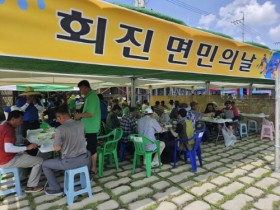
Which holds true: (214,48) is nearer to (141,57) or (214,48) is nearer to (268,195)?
(141,57)

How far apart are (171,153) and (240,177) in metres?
1.49

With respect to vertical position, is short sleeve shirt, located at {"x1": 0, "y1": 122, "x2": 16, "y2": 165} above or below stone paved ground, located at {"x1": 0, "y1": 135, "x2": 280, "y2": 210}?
above

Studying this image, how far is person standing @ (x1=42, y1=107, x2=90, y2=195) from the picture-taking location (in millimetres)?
A: 2959

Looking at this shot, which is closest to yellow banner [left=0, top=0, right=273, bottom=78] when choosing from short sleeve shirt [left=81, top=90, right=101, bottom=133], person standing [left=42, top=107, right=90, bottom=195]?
person standing [left=42, top=107, right=90, bottom=195]

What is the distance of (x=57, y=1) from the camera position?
78.4 inches

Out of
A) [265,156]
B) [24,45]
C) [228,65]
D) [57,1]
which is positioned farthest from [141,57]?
[265,156]

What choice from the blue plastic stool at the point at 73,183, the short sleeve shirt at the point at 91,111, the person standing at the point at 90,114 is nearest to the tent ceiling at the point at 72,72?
the person standing at the point at 90,114

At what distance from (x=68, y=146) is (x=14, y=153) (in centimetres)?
98

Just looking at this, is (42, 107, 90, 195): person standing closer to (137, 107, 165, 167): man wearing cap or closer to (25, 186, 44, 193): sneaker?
(25, 186, 44, 193): sneaker

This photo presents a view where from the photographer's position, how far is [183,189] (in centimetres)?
338

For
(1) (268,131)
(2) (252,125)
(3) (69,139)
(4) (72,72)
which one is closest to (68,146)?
(3) (69,139)

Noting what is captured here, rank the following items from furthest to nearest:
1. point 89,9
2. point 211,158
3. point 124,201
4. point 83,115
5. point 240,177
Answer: point 211,158 < point 240,177 < point 83,115 < point 124,201 < point 89,9

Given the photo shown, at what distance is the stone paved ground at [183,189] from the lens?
9.64 feet

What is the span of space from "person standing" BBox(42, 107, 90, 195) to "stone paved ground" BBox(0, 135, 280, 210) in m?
0.55
